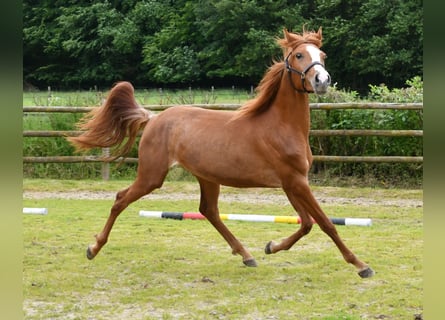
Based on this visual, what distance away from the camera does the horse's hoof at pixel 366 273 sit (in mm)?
4574

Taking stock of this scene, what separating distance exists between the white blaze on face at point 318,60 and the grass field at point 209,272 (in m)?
1.51

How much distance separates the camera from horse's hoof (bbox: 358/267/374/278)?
4574 millimetres

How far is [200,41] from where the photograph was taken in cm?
3847

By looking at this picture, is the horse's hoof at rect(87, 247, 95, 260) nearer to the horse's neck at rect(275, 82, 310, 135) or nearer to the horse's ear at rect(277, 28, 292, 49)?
the horse's neck at rect(275, 82, 310, 135)

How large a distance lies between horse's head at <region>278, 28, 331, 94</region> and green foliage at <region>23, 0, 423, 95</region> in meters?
25.1

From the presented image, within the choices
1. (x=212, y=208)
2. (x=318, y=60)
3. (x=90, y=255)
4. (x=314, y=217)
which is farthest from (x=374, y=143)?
(x=90, y=255)

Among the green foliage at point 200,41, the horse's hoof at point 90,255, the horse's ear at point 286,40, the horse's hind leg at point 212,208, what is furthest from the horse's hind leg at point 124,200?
the green foliage at point 200,41

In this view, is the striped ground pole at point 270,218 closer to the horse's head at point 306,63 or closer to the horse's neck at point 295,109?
the horse's neck at point 295,109

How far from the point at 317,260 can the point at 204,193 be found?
115 cm

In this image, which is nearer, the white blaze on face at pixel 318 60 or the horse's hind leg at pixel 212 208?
the white blaze on face at pixel 318 60

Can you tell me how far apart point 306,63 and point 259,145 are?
29.9 inches

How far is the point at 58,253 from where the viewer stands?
573 cm

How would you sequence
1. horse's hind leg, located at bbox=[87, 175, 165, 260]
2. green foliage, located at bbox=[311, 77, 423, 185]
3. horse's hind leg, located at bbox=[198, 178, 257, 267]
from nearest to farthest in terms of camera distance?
horse's hind leg, located at bbox=[87, 175, 165, 260], horse's hind leg, located at bbox=[198, 178, 257, 267], green foliage, located at bbox=[311, 77, 423, 185]

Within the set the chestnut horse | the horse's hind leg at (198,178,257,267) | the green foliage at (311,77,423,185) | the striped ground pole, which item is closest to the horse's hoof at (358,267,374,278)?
Result: the chestnut horse
